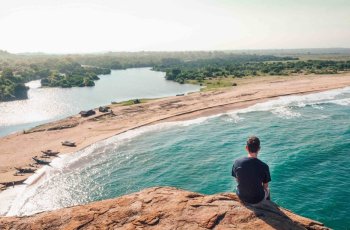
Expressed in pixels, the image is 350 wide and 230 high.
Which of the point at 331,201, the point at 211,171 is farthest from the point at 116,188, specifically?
the point at 331,201

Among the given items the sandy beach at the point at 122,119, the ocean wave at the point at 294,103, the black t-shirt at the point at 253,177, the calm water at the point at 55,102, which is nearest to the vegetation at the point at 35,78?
the calm water at the point at 55,102

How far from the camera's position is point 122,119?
57375 millimetres

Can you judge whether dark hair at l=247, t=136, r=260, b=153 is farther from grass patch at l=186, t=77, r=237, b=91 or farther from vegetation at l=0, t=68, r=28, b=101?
vegetation at l=0, t=68, r=28, b=101

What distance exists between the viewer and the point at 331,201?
23.4m

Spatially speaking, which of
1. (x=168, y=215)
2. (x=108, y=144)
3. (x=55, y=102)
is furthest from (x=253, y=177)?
(x=55, y=102)

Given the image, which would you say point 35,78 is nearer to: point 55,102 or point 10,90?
point 10,90

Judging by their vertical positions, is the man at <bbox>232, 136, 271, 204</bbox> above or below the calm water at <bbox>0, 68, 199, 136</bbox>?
above

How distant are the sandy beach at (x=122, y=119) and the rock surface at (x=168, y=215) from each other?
87.5ft

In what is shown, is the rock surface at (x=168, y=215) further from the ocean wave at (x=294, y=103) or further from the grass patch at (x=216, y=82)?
the grass patch at (x=216, y=82)

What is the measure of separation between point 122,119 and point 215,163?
27609 mm

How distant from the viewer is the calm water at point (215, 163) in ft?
84.8

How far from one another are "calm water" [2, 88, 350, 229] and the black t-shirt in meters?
15.1

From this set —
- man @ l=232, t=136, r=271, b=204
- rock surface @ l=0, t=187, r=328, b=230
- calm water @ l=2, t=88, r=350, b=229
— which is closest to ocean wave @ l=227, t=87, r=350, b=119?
calm water @ l=2, t=88, r=350, b=229

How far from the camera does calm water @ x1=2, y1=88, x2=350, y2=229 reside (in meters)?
25.9
